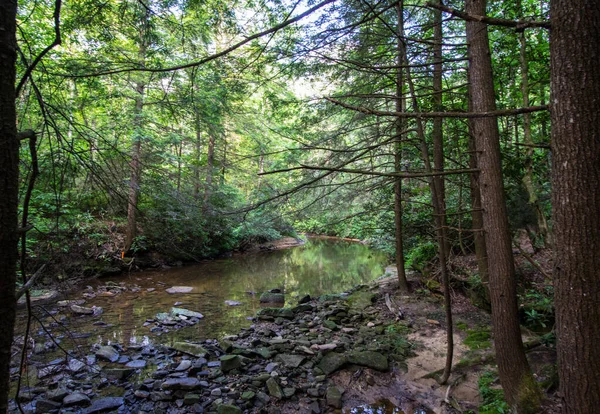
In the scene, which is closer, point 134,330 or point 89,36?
point 89,36

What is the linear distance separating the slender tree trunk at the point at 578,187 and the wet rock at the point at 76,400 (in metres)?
5.25

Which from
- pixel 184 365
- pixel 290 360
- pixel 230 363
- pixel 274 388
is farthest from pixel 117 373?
pixel 290 360

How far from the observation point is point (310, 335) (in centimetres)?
645

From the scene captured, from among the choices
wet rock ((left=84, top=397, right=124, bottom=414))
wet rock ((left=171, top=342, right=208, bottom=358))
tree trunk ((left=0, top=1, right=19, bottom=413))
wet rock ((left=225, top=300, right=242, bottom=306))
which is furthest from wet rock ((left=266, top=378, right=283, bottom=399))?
wet rock ((left=225, top=300, right=242, bottom=306))

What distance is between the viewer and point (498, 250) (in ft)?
10.7

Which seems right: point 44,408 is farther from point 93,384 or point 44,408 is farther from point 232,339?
point 232,339

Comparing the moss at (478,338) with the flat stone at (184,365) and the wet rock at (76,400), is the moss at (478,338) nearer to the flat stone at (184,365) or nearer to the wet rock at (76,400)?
the flat stone at (184,365)

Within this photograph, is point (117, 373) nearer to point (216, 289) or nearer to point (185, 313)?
point (185, 313)

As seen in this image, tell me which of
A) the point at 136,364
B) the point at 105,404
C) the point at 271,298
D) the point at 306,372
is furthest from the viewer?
the point at 271,298

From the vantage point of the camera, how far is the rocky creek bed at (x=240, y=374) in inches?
164

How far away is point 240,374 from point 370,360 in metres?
2.08

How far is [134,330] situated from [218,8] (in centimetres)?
677

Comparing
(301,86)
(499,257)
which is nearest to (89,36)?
(301,86)

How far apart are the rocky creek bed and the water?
0.95 metres
